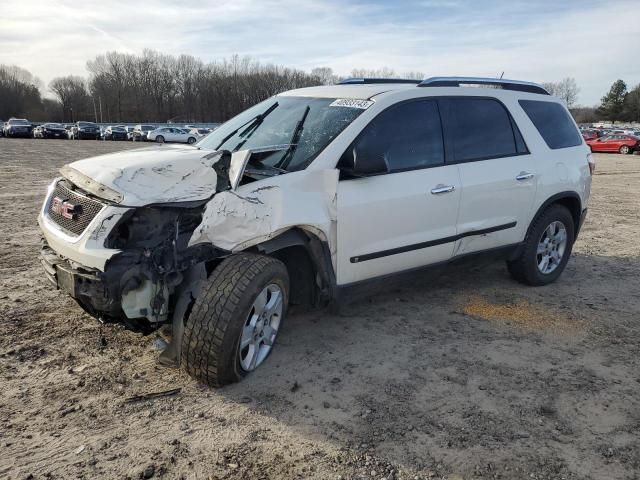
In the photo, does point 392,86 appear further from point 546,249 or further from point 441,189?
point 546,249

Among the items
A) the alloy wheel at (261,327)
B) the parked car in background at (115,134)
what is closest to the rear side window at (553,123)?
the alloy wheel at (261,327)

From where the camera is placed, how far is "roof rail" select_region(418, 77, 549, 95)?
15.0 feet

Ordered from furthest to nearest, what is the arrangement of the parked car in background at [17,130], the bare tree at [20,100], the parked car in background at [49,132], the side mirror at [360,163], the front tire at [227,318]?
the bare tree at [20,100], the parked car in background at [49,132], the parked car in background at [17,130], the side mirror at [360,163], the front tire at [227,318]

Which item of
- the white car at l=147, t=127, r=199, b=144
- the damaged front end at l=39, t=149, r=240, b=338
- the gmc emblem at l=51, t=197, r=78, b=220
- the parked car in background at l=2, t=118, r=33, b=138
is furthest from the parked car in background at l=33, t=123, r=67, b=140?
the damaged front end at l=39, t=149, r=240, b=338

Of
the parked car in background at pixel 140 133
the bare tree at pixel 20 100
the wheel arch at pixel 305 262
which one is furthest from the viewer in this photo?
the bare tree at pixel 20 100

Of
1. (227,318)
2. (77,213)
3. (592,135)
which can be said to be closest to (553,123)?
(227,318)

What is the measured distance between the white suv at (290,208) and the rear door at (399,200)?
0.01 metres

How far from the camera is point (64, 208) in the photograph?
338 cm

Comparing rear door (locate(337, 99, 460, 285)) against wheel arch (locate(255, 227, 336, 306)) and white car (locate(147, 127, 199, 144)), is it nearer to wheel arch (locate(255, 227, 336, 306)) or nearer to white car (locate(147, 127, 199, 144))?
wheel arch (locate(255, 227, 336, 306))

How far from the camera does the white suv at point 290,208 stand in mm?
3141

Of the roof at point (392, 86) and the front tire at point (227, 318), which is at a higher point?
the roof at point (392, 86)

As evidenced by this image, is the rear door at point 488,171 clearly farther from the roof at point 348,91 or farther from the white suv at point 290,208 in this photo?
the roof at point 348,91

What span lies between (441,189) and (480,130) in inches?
34.7

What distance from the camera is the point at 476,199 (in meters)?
4.54
